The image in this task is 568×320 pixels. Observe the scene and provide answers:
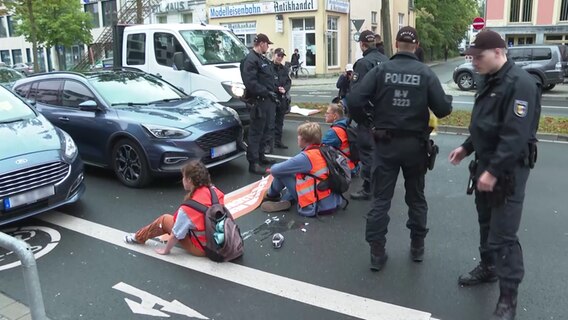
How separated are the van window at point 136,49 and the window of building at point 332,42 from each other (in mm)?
19415

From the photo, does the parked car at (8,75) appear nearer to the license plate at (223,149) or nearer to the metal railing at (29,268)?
the license plate at (223,149)

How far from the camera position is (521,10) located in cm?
3400

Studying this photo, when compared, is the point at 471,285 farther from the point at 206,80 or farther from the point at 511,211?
the point at 206,80

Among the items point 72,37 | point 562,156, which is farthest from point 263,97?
point 72,37

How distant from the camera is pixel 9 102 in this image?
20.1 ft

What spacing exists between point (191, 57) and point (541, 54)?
48.1 feet

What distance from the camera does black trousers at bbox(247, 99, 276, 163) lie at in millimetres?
6957

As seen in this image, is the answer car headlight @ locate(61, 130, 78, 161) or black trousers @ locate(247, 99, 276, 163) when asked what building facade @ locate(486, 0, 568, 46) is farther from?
car headlight @ locate(61, 130, 78, 161)

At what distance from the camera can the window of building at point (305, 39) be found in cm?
2839

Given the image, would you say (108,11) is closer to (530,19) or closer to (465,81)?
(465,81)

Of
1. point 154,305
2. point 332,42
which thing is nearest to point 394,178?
point 154,305

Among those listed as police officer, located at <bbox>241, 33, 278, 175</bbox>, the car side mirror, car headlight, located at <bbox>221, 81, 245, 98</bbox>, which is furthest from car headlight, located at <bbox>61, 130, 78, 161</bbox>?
car headlight, located at <bbox>221, 81, 245, 98</bbox>

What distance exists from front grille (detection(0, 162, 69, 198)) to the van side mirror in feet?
14.1

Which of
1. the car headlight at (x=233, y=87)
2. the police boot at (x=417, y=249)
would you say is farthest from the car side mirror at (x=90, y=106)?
the police boot at (x=417, y=249)
